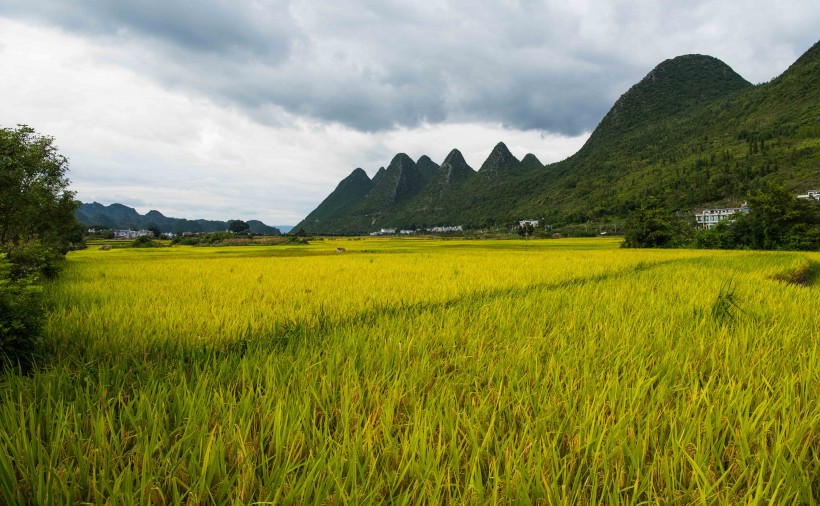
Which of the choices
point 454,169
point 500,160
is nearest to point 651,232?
point 500,160

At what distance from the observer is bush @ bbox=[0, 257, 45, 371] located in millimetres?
2143

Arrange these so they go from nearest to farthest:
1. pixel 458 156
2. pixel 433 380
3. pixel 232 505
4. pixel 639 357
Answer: pixel 232 505, pixel 433 380, pixel 639 357, pixel 458 156

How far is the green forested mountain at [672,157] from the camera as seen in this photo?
7338cm

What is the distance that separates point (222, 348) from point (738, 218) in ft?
121

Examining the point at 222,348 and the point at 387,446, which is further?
the point at 222,348

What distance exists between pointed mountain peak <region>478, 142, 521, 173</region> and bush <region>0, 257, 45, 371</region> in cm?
18113

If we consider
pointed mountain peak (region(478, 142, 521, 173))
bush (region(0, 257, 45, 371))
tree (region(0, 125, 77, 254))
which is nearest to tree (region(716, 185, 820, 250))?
bush (region(0, 257, 45, 371))

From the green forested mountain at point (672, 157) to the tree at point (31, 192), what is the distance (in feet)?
223

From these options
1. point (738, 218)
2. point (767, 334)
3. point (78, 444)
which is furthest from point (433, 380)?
point (738, 218)

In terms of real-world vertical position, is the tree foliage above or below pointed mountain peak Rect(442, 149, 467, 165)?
below

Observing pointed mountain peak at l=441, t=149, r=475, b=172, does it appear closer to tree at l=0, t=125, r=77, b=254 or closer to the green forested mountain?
the green forested mountain

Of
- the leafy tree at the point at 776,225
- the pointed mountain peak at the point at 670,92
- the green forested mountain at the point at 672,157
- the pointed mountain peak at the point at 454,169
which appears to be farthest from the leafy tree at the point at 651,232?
the pointed mountain peak at the point at 454,169

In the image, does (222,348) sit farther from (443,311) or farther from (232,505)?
(443,311)

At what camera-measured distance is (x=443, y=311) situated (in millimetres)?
3672
